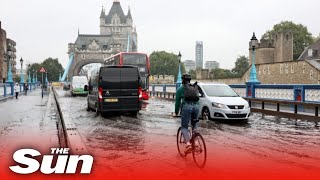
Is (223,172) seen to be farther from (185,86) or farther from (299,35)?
(299,35)

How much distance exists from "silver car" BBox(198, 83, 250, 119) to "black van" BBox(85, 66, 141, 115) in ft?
9.64

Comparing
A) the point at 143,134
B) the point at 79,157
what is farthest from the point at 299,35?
the point at 79,157

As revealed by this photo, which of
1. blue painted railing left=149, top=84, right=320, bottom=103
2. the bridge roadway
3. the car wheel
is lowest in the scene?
the bridge roadway

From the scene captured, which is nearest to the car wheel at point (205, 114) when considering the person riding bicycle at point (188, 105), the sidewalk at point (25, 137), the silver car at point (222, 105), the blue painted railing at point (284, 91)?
the silver car at point (222, 105)

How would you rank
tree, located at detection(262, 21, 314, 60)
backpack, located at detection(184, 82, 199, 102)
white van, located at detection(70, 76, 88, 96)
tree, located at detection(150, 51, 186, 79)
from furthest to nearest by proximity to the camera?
tree, located at detection(150, 51, 186, 79) → tree, located at detection(262, 21, 314, 60) → white van, located at detection(70, 76, 88, 96) → backpack, located at detection(184, 82, 199, 102)

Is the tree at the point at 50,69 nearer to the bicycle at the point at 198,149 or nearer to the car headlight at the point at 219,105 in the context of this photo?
the car headlight at the point at 219,105

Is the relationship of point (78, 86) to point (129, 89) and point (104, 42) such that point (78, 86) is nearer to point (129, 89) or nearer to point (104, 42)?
point (129, 89)

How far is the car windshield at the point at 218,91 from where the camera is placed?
15577mm

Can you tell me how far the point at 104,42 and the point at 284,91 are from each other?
140419mm

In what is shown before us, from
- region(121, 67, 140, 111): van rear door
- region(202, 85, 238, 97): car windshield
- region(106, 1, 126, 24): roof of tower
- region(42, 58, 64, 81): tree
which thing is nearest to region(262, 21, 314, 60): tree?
region(202, 85, 238, 97): car windshield

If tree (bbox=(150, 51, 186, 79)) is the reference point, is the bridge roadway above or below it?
below

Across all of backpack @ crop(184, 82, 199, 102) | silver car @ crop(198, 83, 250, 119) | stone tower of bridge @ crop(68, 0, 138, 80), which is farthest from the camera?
stone tower of bridge @ crop(68, 0, 138, 80)

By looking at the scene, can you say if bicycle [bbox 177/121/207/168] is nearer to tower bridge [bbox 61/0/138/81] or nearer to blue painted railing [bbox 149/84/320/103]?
blue painted railing [bbox 149/84/320/103]

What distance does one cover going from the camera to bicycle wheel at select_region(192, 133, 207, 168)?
6.56 metres
